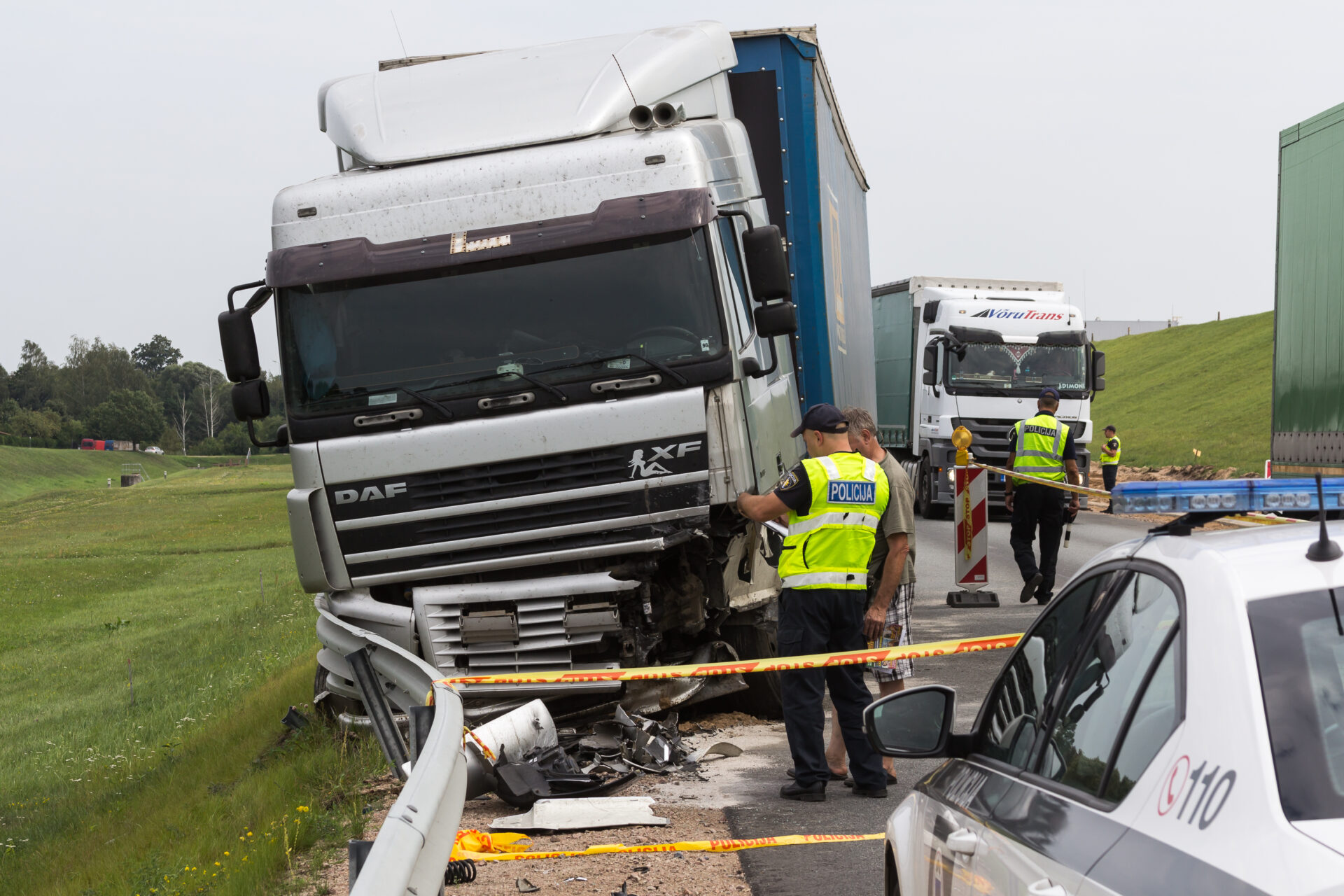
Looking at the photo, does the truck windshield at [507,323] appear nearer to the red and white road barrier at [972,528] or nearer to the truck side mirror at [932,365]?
the red and white road barrier at [972,528]

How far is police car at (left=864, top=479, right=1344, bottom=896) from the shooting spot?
6.06 feet

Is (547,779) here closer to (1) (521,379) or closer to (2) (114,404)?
(1) (521,379)

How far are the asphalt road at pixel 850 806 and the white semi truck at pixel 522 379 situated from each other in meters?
1.33

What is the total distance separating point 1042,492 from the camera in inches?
549

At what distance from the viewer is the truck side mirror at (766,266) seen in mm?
8281

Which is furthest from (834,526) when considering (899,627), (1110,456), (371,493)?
(1110,456)

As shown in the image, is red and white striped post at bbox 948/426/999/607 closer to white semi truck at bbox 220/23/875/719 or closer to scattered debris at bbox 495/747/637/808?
white semi truck at bbox 220/23/875/719

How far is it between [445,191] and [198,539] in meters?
43.7

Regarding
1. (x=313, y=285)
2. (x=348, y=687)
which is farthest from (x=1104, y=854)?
(x=348, y=687)

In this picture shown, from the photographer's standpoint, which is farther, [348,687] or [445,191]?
[348,687]

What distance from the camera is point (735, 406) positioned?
824cm

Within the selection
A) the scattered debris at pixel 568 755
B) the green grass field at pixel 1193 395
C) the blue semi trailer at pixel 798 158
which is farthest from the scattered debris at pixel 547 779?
the green grass field at pixel 1193 395

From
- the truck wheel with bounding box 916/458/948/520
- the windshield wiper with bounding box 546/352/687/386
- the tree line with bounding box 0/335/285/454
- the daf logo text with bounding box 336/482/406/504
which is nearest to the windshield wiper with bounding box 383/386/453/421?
the daf logo text with bounding box 336/482/406/504

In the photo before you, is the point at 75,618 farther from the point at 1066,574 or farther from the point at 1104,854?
the point at 1104,854
